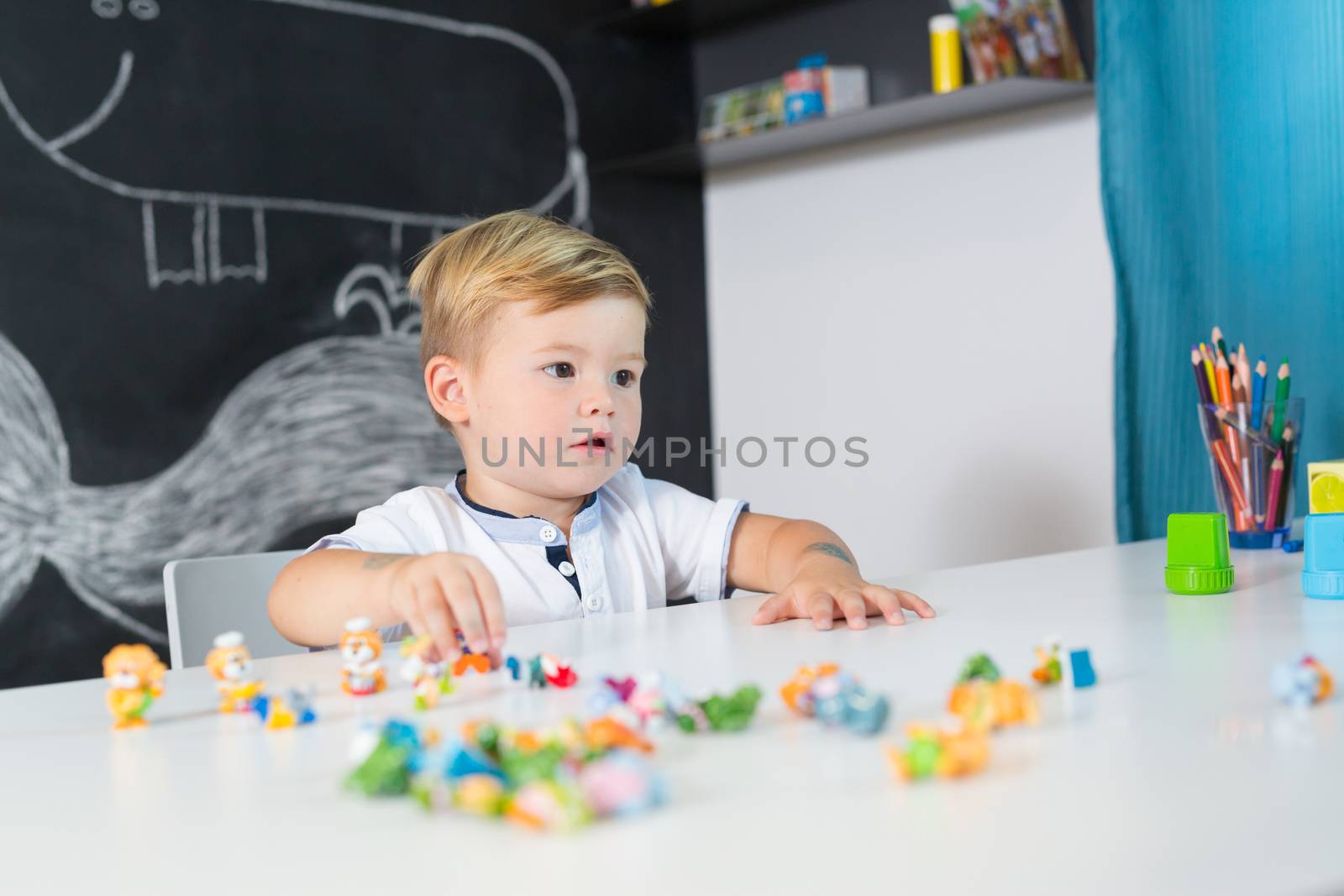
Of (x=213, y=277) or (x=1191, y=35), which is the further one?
(x=213, y=277)

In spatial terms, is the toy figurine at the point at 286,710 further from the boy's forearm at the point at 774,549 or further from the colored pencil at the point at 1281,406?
the colored pencil at the point at 1281,406

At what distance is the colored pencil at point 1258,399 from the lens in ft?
4.44

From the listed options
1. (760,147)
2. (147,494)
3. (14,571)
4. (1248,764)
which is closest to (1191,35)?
(760,147)

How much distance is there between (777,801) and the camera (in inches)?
18.3

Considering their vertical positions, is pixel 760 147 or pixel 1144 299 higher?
pixel 760 147

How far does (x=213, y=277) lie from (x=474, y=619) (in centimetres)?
154

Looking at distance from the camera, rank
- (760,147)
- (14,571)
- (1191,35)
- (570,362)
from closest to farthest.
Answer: (570,362) < (1191,35) < (14,571) < (760,147)

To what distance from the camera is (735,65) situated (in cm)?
264

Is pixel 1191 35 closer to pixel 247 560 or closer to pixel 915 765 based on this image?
pixel 247 560

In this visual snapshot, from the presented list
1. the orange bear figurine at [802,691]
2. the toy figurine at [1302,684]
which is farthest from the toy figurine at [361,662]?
the toy figurine at [1302,684]

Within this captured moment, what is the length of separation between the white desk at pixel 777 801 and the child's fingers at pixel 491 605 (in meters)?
0.04

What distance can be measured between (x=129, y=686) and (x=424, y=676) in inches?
5.8

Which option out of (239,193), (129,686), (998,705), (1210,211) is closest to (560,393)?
(129,686)

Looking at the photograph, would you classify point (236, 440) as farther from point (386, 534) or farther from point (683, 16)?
point (683, 16)
